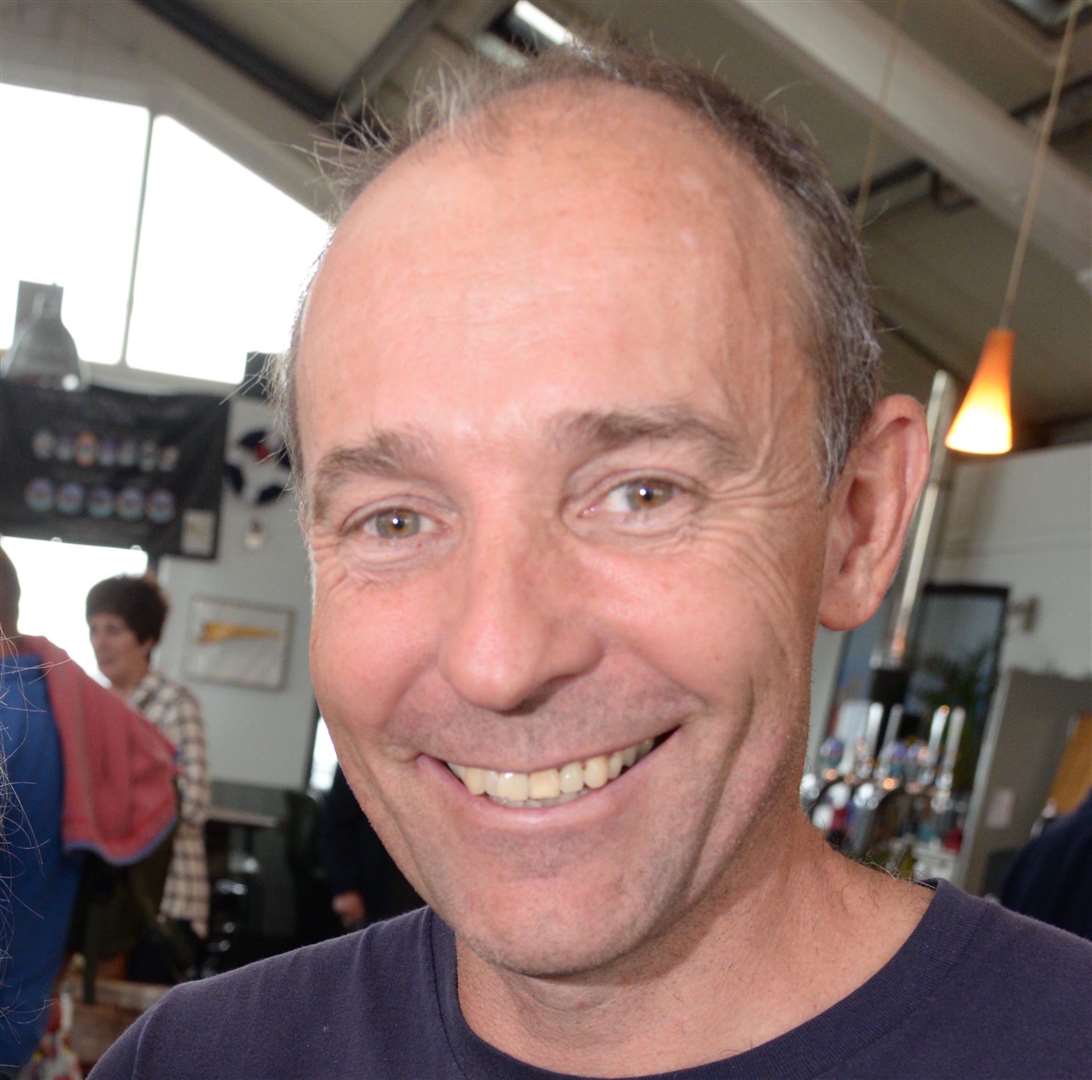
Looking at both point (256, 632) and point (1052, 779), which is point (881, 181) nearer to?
point (1052, 779)

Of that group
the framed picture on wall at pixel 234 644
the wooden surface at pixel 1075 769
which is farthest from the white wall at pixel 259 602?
the wooden surface at pixel 1075 769

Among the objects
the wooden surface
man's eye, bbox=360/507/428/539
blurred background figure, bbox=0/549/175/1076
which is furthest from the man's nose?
the wooden surface

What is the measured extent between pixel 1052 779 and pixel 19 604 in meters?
4.86

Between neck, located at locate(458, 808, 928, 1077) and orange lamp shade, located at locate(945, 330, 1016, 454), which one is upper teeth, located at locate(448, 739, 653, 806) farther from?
orange lamp shade, located at locate(945, 330, 1016, 454)

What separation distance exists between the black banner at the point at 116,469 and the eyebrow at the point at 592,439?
6757mm

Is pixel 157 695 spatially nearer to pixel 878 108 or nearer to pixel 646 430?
pixel 878 108

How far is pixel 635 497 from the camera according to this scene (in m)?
0.95

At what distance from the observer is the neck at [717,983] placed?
1005 millimetres

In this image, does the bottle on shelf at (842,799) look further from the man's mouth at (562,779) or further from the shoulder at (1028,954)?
the man's mouth at (562,779)

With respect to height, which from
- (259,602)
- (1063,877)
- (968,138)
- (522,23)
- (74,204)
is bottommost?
(1063,877)

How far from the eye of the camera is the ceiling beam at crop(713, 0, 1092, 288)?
434 cm

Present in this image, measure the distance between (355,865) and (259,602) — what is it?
12.4ft

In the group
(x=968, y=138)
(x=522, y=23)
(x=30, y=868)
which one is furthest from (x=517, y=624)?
(x=968, y=138)

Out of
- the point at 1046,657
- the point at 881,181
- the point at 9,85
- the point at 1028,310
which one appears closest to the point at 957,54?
the point at 881,181
